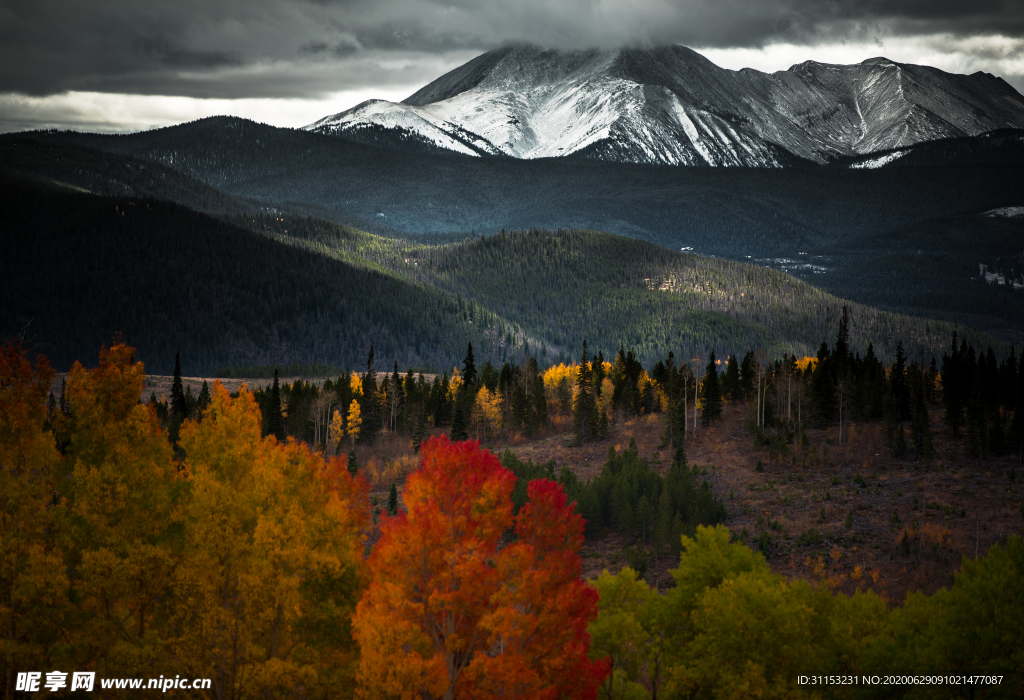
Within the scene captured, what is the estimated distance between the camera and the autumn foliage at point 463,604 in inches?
1015

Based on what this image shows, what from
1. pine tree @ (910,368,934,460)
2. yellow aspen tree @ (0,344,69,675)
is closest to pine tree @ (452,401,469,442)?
pine tree @ (910,368,934,460)

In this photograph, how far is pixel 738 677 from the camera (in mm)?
30844

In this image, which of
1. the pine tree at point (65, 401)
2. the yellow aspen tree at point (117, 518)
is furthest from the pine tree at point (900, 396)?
the yellow aspen tree at point (117, 518)

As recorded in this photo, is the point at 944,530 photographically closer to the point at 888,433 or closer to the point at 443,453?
the point at 888,433

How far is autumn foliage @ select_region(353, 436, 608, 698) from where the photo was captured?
25.8 meters

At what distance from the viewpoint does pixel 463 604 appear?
26.3 metres

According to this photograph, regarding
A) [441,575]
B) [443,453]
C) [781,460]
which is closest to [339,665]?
[441,575]

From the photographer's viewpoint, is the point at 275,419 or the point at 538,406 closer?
the point at 275,419

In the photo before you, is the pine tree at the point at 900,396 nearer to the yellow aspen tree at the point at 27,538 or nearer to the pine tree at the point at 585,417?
the pine tree at the point at 585,417

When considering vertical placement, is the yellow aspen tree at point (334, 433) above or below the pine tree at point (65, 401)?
below

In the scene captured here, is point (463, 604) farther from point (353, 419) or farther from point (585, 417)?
point (353, 419)

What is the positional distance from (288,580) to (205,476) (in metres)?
5.03

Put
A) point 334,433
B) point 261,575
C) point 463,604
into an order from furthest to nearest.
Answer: point 334,433
point 261,575
point 463,604

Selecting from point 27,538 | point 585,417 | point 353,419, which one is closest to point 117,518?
point 27,538
